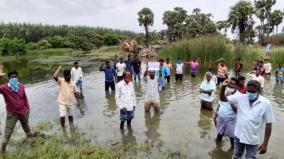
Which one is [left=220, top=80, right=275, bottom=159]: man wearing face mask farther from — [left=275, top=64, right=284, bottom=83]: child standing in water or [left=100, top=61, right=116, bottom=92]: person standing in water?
[left=275, top=64, right=284, bottom=83]: child standing in water

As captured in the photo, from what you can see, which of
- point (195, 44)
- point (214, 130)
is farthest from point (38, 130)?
point (195, 44)

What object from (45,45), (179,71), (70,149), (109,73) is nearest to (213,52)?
(179,71)

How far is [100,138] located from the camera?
8.22 meters

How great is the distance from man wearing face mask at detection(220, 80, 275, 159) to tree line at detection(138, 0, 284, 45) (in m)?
30.9

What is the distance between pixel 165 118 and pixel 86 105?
12.8ft

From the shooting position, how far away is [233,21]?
1519 inches

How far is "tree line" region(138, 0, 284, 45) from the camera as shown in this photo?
36.9 metres

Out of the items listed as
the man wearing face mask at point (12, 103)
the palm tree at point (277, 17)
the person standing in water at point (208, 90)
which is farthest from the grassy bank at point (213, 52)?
the palm tree at point (277, 17)

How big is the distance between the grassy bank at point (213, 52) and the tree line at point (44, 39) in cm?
4766

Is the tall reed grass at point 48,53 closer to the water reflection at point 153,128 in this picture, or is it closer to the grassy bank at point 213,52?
the grassy bank at point 213,52

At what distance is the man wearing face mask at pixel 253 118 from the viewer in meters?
4.74

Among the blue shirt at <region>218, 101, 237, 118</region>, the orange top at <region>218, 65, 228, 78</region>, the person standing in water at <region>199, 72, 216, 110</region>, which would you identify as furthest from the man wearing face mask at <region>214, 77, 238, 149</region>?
the orange top at <region>218, 65, 228, 78</region>

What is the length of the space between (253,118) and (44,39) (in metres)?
78.9

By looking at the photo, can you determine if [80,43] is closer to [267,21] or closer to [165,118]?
[267,21]
